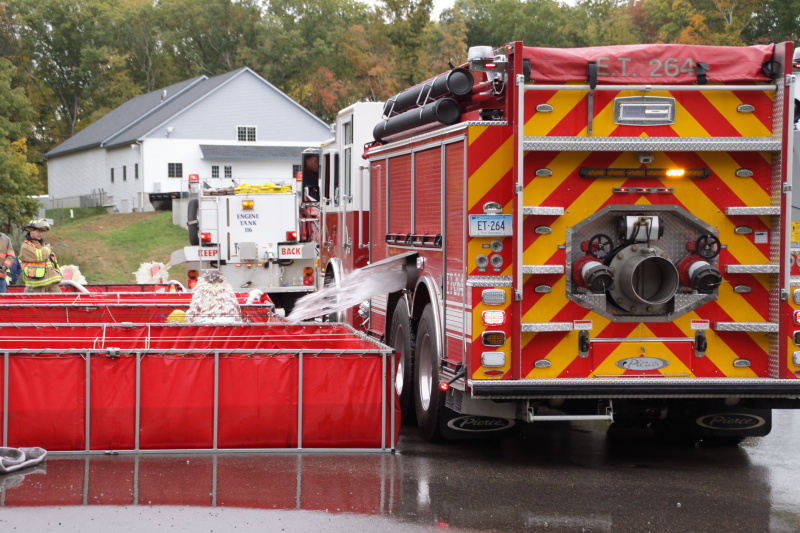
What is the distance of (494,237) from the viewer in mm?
8938

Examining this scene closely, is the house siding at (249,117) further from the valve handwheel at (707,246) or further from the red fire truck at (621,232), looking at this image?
the valve handwheel at (707,246)

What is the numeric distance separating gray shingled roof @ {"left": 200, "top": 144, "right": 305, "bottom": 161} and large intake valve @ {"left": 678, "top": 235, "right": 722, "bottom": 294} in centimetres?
5302

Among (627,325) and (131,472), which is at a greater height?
(627,325)

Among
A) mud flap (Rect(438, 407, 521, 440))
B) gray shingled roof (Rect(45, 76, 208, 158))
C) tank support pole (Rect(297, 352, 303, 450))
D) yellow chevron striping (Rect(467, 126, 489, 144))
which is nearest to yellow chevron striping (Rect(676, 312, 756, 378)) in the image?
mud flap (Rect(438, 407, 521, 440))

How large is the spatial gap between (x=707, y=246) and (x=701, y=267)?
0.70ft

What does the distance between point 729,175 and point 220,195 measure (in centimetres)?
1456

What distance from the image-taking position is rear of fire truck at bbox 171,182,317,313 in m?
22.2

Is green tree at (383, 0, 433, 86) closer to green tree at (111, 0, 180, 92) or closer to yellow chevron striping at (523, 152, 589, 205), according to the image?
green tree at (111, 0, 180, 92)

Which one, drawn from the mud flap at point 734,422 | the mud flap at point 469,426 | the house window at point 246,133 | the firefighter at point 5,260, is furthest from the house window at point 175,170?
the mud flap at point 734,422

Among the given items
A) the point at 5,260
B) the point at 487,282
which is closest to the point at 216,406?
the point at 487,282

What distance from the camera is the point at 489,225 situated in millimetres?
8922

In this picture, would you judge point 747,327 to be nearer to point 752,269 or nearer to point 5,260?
point 752,269

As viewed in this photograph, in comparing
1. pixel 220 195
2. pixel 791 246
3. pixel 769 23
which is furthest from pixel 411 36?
pixel 791 246

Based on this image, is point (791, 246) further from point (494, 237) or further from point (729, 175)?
point (494, 237)
